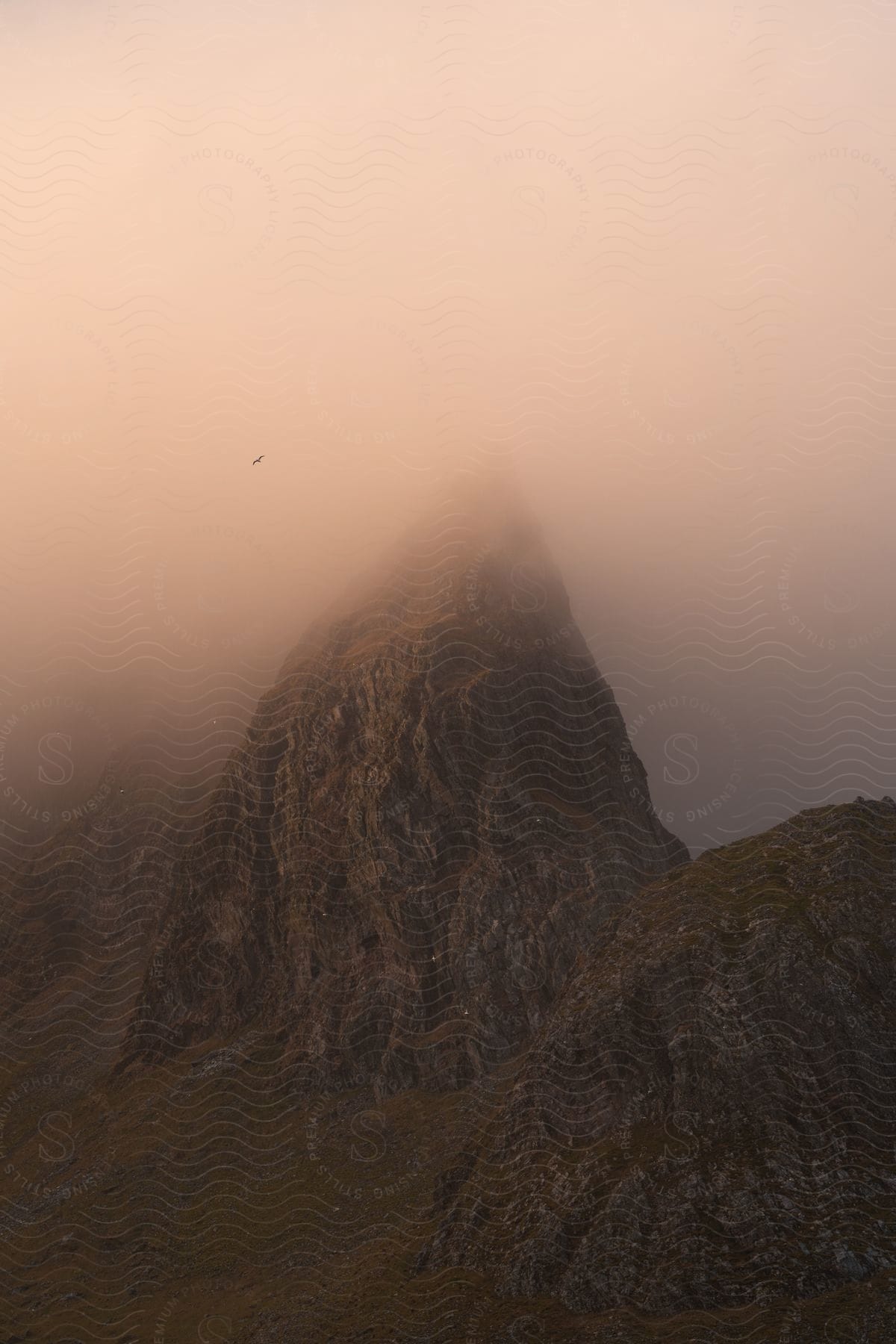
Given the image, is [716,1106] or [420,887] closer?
[716,1106]

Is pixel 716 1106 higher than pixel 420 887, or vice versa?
pixel 716 1106

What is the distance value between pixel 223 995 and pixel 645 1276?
117 metres

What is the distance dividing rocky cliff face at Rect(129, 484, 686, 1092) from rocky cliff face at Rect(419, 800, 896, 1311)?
44.6 meters

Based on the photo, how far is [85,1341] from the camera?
4515 inches

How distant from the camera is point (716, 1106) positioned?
9862 centimetres

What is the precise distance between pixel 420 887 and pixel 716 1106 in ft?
283

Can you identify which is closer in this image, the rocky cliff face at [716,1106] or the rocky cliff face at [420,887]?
the rocky cliff face at [716,1106]

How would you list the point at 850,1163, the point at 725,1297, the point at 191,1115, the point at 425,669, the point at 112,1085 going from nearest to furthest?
the point at 725,1297, the point at 850,1163, the point at 191,1115, the point at 112,1085, the point at 425,669

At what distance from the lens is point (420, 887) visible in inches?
7067

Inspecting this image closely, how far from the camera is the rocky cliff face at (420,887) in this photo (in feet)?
547

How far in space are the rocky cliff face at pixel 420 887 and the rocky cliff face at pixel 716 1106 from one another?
146 feet

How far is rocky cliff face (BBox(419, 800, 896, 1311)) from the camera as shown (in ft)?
284

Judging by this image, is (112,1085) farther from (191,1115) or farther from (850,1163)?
(850,1163)

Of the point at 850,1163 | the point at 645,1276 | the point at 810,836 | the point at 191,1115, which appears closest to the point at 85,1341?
the point at 191,1115
